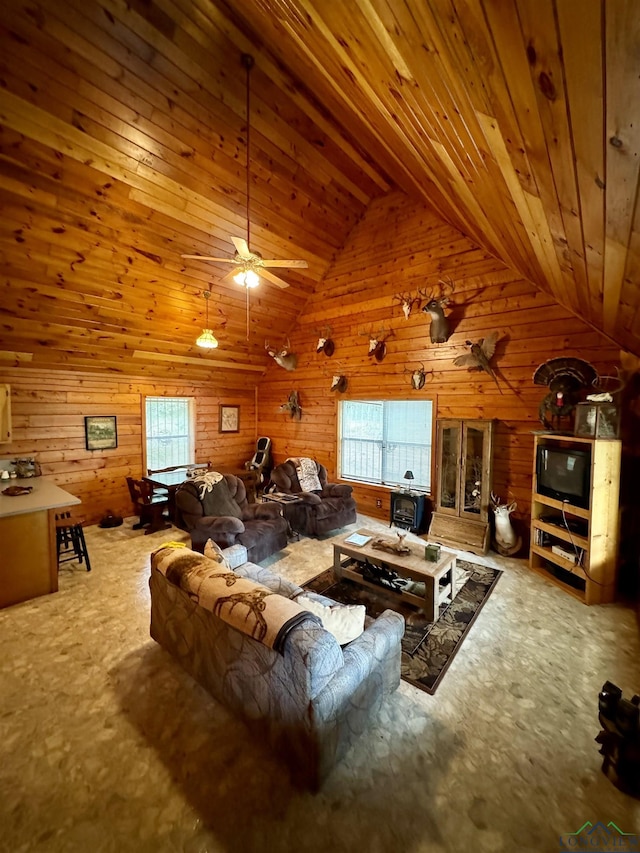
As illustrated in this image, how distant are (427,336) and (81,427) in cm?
552

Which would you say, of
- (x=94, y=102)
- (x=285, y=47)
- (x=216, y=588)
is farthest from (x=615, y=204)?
(x=94, y=102)

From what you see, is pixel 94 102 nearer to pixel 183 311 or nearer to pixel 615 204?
pixel 183 311

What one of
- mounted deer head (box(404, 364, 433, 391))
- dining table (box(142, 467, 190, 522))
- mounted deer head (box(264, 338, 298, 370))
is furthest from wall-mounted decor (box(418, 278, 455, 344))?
dining table (box(142, 467, 190, 522))

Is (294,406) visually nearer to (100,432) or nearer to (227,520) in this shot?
(100,432)

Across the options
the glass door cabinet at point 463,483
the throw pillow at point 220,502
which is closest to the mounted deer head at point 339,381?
the glass door cabinet at point 463,483

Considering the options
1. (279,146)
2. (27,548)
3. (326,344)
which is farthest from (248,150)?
(27,548)

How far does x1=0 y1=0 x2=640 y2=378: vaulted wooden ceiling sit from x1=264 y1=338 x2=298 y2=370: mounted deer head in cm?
106

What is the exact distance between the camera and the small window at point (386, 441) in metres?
5.48

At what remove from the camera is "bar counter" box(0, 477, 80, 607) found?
10.1 ft

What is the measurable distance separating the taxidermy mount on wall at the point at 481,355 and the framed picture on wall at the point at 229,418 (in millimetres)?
4711

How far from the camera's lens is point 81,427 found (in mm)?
5375

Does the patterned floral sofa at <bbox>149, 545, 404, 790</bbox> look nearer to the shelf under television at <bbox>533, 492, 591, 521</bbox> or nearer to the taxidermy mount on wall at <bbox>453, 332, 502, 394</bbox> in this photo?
the shelf under television at <bbox>533, 492, 591, 521</bbox>

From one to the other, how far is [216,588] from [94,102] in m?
3.81

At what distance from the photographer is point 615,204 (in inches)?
55.7
